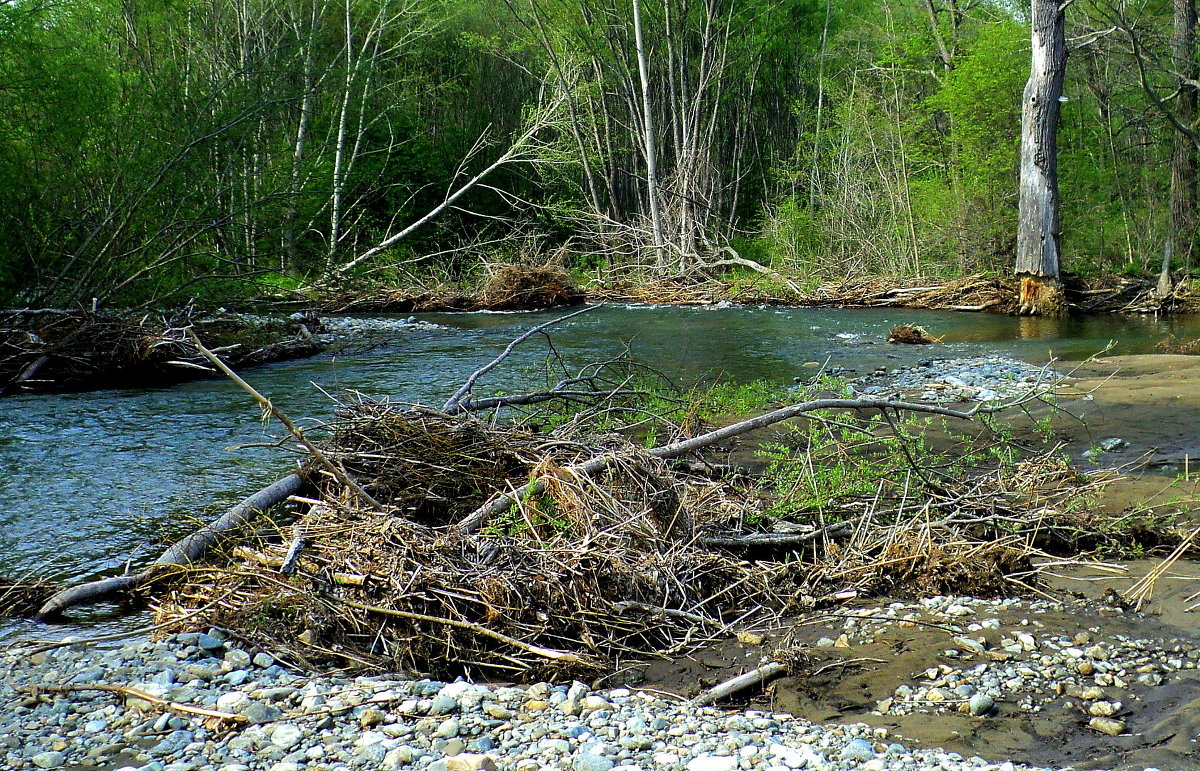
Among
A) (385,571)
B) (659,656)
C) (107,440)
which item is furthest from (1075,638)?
(107,440)

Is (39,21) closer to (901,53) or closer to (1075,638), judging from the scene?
(1075,638)

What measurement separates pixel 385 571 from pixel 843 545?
7.23 ft

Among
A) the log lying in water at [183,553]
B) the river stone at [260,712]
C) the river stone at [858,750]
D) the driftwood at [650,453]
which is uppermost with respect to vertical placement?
the driftwood at [650,453]

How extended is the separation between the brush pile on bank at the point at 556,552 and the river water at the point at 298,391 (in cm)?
71

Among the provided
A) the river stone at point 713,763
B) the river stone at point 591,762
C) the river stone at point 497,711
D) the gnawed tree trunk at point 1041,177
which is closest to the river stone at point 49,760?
the river stone at point 497,711

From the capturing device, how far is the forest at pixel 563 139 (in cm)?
1112

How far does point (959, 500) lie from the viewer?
4.77 m

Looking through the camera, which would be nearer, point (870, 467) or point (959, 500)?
point (959, 500)

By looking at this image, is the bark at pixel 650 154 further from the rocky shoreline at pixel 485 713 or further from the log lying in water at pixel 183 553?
the rocky shoreline at pixel 485 713

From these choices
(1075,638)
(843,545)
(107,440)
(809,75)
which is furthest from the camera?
(809,75)

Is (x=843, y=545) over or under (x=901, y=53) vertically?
under

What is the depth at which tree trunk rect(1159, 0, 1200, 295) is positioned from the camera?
→ 18375mm

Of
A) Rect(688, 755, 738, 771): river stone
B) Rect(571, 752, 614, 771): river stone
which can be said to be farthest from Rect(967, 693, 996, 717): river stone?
Rect(571, 752, 614, 771): river stone

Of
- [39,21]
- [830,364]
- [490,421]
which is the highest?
[39,21]
